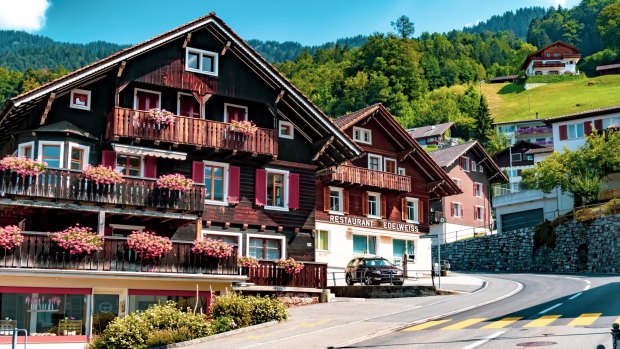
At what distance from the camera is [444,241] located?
75438 millimetres

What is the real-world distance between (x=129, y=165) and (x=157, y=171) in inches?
48.3

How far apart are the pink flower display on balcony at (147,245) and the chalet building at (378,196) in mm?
18158

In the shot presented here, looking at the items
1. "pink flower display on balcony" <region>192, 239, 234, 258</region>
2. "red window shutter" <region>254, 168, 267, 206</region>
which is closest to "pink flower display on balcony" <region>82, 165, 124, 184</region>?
"pink flower display on balcony" <region>192, 239, 234, 258</region>

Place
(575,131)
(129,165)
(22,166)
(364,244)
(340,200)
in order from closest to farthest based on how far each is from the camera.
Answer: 1. (22,166)
2. (129,165)
3. (340,200)
4. (364,244)
5. (575,131)

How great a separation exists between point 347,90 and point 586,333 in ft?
484

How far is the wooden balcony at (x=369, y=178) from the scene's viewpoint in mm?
50812

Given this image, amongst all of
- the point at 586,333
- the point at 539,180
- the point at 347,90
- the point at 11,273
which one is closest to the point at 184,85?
the point at 11,273

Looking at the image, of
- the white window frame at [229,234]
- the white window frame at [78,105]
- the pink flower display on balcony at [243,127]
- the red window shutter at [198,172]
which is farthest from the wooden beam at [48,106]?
the white window frame at [229,234]

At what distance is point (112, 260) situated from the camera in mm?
31859

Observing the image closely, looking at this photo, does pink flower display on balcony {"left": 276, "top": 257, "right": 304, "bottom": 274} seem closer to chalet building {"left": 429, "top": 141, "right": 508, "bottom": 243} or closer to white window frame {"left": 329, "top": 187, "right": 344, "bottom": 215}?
white window frame {"left": 329, "top": 187, "right": 344, "bottom": 215}

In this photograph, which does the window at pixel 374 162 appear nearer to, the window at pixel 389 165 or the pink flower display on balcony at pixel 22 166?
the window at pixel 389 165

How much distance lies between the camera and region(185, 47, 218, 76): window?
38.1 meters

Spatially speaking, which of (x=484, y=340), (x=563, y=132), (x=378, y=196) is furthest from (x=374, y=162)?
(x=484, y=340)

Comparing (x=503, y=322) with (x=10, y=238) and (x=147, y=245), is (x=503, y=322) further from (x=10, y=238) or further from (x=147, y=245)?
(x=10, y=238)
